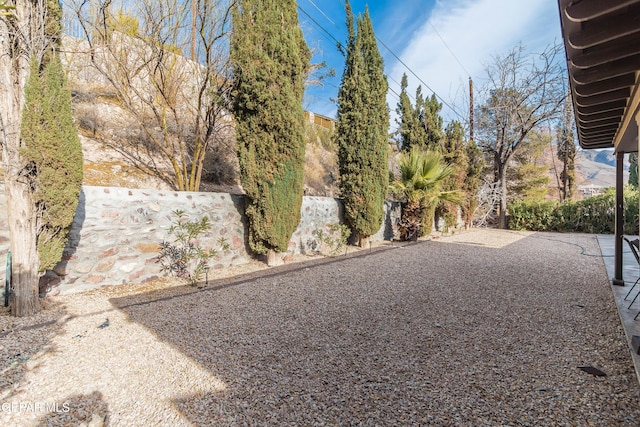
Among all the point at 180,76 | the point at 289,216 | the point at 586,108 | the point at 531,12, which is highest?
the point at 531,12

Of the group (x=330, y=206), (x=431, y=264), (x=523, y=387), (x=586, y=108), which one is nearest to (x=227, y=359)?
(x=523, y=387)

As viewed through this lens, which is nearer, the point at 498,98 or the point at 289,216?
the point at 289,216

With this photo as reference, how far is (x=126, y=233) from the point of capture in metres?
4.04

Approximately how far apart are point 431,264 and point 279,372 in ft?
14.0

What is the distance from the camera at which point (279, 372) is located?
6.78ft

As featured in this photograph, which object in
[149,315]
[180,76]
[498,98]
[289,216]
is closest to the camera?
[149,315]

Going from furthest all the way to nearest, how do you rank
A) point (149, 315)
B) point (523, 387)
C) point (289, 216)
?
point (289, 216)
point (149, 315)
point (523, 387)

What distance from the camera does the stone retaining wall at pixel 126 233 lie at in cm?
359

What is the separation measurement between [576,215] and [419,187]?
24.0ft

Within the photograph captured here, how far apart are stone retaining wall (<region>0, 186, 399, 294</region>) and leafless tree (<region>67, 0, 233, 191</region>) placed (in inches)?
52.1

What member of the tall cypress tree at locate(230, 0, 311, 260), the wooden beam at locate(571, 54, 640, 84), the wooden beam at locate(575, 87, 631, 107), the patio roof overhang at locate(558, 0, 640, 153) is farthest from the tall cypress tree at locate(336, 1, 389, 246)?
the wooden beam at locate(571, 54, 640, 84)

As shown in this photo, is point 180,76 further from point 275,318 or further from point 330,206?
point 275,318

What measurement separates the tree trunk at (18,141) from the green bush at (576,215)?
46.9 ft

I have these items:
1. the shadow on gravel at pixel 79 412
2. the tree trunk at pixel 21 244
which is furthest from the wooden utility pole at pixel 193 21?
the shadow on gravel at pixel 79 412
